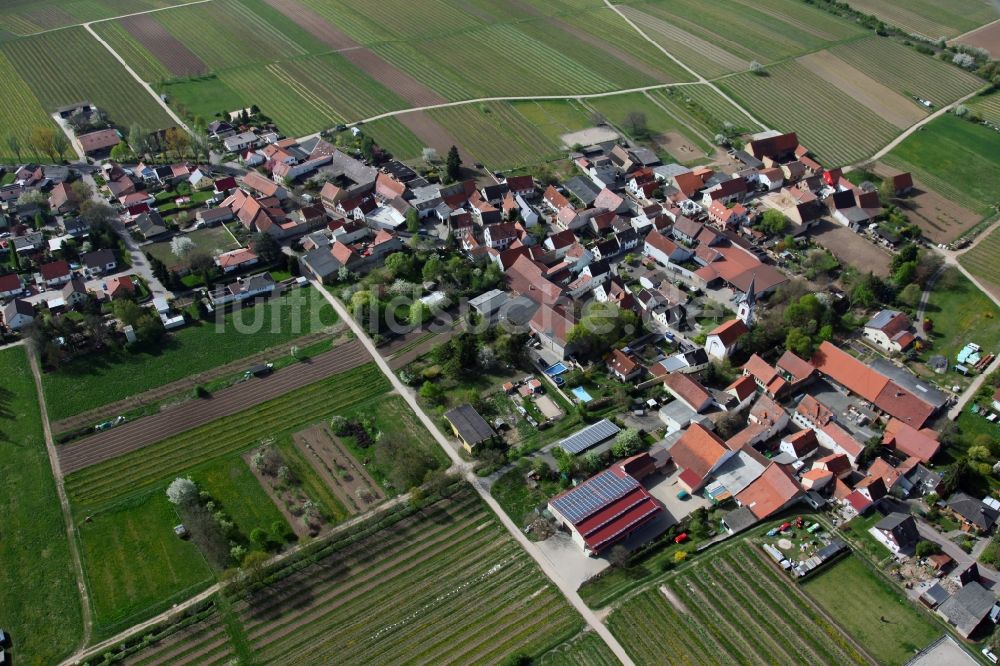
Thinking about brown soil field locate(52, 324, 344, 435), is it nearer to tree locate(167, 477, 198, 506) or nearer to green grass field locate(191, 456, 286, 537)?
green grass field locate(191, 456, 286, 537)

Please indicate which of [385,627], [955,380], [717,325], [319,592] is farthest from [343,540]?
[955,380]

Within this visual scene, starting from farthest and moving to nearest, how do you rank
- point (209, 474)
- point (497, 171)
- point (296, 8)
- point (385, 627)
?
point (296, 8)
point (497, 171)
point (209, 474)
point (385, 627)

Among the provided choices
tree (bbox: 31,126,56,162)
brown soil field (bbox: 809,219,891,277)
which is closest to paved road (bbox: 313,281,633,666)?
tree (bbox: 31,126,56,162)

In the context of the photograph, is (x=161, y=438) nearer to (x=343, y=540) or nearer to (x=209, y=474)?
(x=209, y=474)

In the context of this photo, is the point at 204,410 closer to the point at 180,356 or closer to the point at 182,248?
the point at 180,356

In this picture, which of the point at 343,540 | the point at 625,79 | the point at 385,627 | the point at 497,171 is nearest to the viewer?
the point at 385,627

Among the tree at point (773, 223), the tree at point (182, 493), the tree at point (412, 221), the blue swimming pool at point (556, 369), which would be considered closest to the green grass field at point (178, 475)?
the tree at point (182, 493)

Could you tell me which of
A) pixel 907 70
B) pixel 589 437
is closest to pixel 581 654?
pixel 589 437
